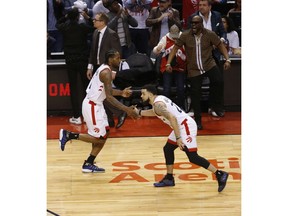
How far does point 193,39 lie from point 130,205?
12.0 ft

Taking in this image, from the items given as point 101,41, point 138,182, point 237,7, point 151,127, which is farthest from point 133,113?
point 237,7

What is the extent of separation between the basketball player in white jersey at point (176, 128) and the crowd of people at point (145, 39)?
276 centimetres

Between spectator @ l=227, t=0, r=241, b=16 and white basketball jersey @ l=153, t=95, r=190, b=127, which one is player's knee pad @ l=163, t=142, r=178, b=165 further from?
spectator @ l=227, t=0, r=241, b=16

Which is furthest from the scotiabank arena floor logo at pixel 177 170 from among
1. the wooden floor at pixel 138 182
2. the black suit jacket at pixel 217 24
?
the black suit jacket at pixel 217 24

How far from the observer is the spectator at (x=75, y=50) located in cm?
1066

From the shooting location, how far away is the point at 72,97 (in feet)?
36.1

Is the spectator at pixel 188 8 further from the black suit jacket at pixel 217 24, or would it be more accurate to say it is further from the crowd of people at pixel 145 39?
the black suit jacket at pixel 217 24

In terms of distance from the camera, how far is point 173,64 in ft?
35.3

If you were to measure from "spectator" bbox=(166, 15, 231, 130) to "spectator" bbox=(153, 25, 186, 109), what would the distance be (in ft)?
1.05

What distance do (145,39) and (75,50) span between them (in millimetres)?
1172

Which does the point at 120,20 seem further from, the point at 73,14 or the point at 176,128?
the point at 176,128

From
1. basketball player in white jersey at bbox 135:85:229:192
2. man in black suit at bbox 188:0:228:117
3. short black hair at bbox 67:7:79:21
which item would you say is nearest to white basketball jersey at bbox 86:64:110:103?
basketball player in white jersey at bbox 135:85:229:192
